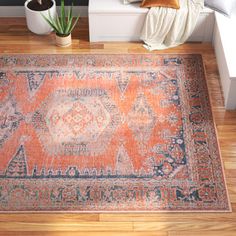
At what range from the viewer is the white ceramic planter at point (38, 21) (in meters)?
4.45

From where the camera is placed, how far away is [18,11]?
481 cm

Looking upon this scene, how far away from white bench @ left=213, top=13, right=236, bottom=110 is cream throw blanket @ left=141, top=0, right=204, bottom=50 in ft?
0.66

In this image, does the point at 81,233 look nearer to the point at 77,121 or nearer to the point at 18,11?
the point at 77,121

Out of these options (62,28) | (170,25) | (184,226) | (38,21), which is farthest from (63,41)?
(184,226)

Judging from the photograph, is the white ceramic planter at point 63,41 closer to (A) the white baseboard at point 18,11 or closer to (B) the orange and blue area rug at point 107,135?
(B) the orange and blue area rug at point 107,135

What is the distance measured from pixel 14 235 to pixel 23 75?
1.45m

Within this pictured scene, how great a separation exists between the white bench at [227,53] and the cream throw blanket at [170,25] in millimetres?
201

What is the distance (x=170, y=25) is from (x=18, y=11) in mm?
1373

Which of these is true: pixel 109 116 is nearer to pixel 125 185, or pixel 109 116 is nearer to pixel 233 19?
pixel 125 185

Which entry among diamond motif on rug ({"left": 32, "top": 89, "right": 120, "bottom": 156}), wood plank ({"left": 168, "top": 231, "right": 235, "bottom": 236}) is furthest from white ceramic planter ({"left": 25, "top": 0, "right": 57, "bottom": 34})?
wood plank ({"left": 168, "top": 231, "right": 235, "bottom": 236})

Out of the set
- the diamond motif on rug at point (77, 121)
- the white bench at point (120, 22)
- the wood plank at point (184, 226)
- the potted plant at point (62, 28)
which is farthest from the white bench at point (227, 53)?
the potted plant at point (62, 28)

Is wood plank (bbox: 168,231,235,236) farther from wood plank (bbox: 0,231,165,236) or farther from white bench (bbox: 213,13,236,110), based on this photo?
white bench (bbox: 213,13,236,110)

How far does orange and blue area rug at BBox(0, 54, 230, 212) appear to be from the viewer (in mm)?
3371

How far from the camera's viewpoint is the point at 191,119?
12.7 feet
